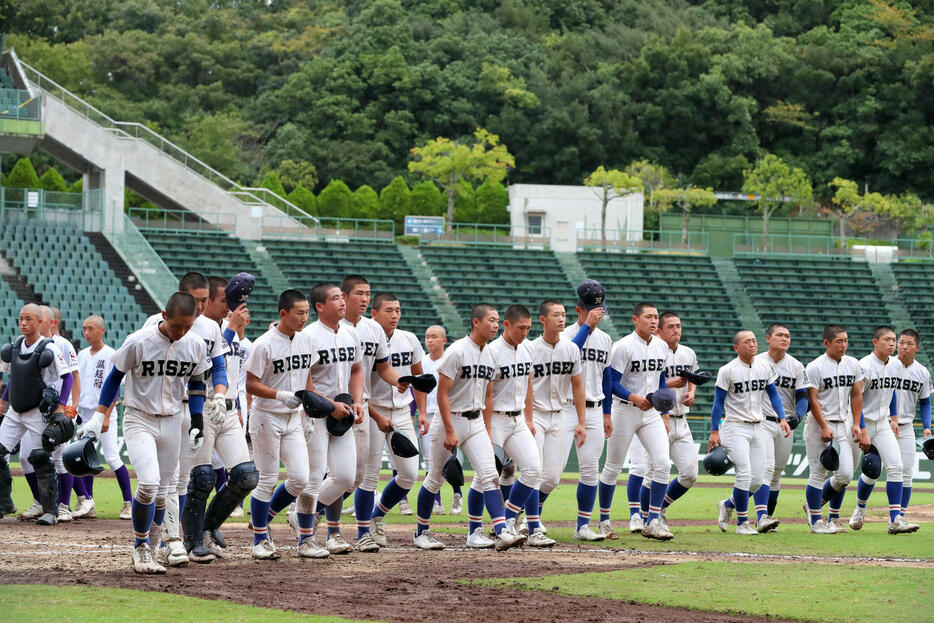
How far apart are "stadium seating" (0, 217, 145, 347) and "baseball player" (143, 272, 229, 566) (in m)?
20.8

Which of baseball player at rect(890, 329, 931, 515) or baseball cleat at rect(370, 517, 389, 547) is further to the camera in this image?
baseball player at rect(890, 329, 931, 515)

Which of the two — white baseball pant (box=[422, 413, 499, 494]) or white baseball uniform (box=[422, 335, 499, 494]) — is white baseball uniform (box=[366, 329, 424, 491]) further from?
white baseball uniform (box=[422, 335, 499, 494])

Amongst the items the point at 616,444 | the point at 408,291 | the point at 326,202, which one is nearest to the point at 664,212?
the point at 326,202

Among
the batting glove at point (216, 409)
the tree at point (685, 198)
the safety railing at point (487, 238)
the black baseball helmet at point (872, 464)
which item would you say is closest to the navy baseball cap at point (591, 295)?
the batting glove at point (216, 409)

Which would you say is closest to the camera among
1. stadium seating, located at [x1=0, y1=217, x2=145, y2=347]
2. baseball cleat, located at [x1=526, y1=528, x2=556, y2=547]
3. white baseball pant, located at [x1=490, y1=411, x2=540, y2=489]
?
white baseball pant, located at [x1=490, y1=411, x2=540, y2=489]

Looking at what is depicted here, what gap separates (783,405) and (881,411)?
54.7 inches

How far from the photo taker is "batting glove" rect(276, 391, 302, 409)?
1062 cm

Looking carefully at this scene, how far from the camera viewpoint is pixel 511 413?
40.0 ft

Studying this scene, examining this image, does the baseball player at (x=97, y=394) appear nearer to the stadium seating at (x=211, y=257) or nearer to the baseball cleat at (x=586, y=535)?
the baseball cleat at (x=586, y=535)

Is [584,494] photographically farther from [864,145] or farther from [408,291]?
[864,145]

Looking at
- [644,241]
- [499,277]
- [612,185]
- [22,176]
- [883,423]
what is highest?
[612,185]

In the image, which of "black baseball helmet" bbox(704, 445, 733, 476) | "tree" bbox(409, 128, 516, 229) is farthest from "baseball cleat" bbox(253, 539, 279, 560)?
"tree" bbox(409, 128, 516, 229)

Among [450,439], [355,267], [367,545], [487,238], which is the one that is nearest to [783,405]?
[450,439]

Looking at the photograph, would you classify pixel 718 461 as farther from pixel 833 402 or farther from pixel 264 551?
pixel 264 551
